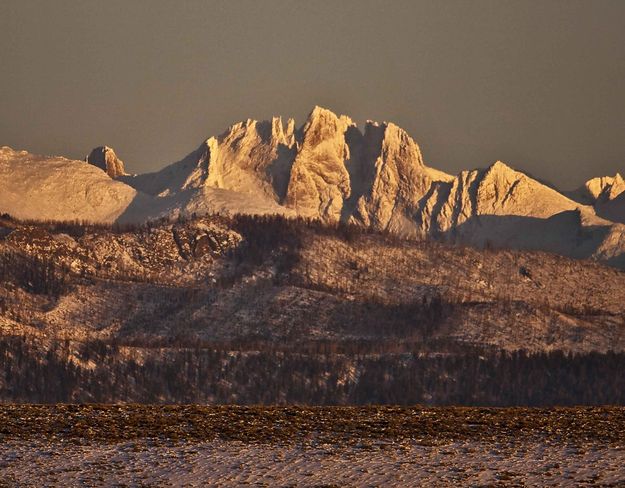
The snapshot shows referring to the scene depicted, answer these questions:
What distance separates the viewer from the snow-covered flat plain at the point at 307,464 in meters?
111

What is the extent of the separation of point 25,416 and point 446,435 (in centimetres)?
3129

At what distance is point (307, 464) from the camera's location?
377 ft

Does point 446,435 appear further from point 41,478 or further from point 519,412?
point 41,478

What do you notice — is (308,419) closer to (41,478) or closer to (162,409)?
(162,409)

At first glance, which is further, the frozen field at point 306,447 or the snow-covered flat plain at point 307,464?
the frozen field at point 306,447

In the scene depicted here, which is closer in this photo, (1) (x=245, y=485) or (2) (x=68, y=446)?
(1) (x=245, y=485)

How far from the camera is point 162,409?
13575 cm

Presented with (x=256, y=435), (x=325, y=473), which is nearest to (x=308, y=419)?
(x=256, y=435)

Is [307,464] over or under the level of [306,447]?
under

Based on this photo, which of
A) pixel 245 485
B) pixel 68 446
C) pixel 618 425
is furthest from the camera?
pixel 618 425

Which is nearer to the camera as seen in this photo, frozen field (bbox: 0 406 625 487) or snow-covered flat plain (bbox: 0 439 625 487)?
snow-covered flat plain (bbox: 0 439 625 487)

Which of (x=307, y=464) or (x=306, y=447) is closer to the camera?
(x=307, y=464)

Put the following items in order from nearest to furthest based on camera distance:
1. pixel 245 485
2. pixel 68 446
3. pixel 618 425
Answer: pixel 245 485 → pixel 68 446 → pixel 618 425

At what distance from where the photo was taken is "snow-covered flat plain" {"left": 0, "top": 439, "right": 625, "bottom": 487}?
4355 inches
